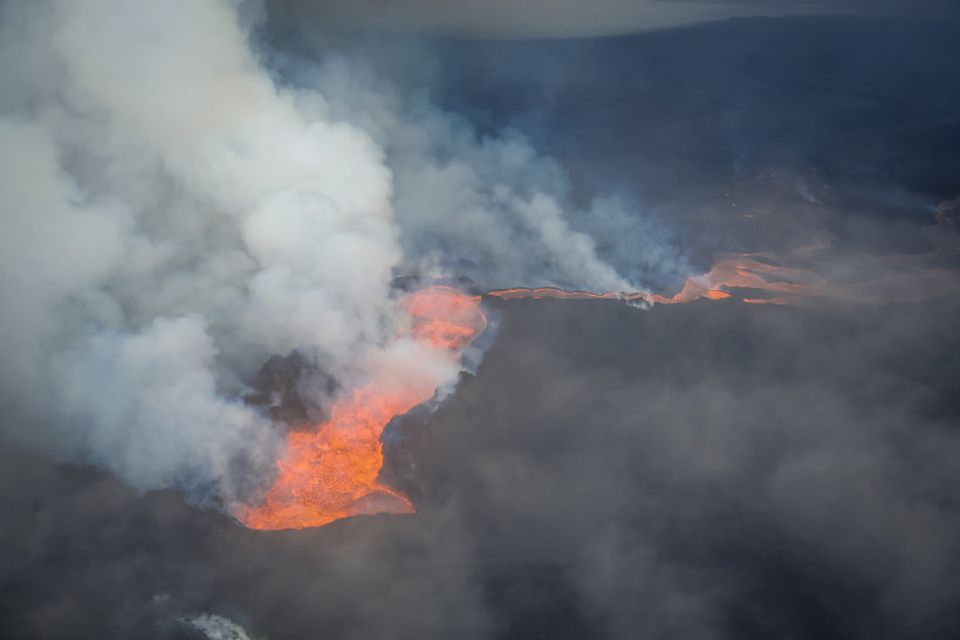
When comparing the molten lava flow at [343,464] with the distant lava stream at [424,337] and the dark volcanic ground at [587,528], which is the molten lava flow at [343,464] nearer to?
the distant lava stream at [424,337]

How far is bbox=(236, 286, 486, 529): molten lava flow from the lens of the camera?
15.0 meters

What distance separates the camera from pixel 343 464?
16.4m

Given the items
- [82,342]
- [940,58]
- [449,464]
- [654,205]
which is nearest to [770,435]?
[449,464]

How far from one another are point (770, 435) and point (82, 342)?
2096cm

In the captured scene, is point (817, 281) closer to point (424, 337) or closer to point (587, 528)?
point (424, 337)

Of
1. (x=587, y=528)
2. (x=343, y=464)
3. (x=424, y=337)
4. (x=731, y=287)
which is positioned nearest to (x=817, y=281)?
(x=731, y=287)

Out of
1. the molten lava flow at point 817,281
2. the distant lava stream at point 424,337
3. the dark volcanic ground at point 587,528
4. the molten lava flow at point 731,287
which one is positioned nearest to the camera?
the dark volcanic ground at point 587,528

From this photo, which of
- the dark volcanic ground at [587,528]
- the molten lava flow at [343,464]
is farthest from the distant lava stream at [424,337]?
the dark volcanic ground at [587,528]

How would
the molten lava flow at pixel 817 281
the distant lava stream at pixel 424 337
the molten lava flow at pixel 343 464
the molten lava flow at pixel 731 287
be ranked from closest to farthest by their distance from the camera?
the molten lava flow at pixel 343 464 → the distant lava stream at pixel 424 337 → the molten lava flow at pixel 731 287 → the molten lava flow at pixel 817 281

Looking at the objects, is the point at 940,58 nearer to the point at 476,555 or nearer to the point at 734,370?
the point at 734,370

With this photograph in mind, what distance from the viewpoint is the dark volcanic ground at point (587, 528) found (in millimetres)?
12461

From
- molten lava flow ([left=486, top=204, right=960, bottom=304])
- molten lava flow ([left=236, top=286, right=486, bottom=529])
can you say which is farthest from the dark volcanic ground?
molten lava flow ([left=486, top=204, right=960, bottom=304])

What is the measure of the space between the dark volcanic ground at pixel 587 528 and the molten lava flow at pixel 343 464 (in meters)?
0.52

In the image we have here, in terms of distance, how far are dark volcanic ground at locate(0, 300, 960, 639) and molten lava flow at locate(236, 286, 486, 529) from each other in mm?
523
